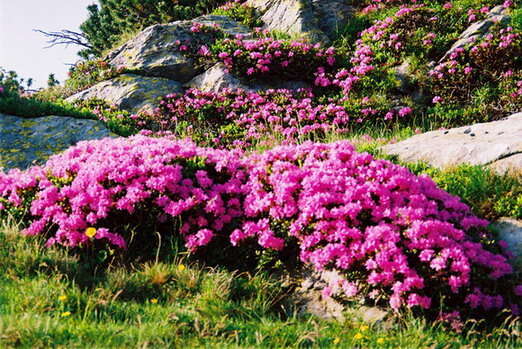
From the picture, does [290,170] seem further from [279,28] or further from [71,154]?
[279,28]

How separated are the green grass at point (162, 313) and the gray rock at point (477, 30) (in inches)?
456

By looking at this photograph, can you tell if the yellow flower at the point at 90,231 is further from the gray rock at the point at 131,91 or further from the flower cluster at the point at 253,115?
the gray rock at the point at 131,91

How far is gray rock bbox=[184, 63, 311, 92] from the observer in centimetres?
1441

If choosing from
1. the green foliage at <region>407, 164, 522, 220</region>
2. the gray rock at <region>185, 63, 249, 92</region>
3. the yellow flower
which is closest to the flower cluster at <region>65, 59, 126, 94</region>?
the gray rock at <region>185, 63, 249, 92</region>

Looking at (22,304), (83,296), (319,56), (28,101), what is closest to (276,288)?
(83,296)

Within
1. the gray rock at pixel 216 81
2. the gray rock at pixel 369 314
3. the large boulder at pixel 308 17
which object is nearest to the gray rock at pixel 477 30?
the large boulder at pixel 308 17

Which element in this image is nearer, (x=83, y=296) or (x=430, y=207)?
→ (x=83, y=296)

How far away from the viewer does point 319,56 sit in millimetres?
15117

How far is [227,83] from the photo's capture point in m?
14.4

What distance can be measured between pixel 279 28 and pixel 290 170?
43.3ft

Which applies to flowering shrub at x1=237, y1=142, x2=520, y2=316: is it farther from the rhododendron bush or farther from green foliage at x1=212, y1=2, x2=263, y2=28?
green foliage at x1=212, y1=2, x2=263, y2=28

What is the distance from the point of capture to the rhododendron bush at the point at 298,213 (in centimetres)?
465

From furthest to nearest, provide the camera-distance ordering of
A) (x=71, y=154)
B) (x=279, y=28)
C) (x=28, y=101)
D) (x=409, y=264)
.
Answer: (x=279, y=28) → (x=28, y=101) → (x=71, y=154) → (x=409, y=264)

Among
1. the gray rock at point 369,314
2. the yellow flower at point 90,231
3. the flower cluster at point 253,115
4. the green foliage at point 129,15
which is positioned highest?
the green foliage at point 129,15
